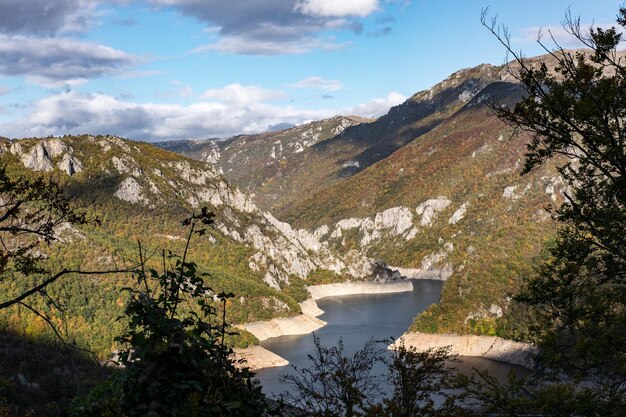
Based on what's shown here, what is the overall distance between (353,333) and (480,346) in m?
32.5

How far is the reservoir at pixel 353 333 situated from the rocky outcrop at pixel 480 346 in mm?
2772

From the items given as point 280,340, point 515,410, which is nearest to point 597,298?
point 515,410

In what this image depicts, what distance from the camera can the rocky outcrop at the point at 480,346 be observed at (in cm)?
10888

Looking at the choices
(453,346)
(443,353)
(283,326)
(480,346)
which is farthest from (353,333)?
(443,353)

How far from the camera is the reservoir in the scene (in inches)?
4146

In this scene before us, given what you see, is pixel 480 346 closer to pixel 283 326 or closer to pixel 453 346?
pixel 453 346

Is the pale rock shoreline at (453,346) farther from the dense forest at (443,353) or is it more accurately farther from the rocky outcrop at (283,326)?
the dense forest at (443,353)

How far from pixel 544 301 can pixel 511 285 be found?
406 feet

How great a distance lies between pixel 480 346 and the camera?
120m

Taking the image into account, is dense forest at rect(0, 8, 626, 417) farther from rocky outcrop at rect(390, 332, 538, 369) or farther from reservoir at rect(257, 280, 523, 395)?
rocky outcrop at rect(390, 332, 538, 369)

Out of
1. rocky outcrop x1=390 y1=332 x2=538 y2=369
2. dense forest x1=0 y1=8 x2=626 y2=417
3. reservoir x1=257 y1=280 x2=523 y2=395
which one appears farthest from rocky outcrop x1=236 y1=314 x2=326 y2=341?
dense forest x1=0 y1=8 x2=626 y2=417

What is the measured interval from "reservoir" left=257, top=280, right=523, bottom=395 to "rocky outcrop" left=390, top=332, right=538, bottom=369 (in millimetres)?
2772

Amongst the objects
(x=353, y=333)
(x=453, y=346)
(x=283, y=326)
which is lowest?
(x=353, y=333)

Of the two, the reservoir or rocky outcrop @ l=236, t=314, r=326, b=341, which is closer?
the reservoir
